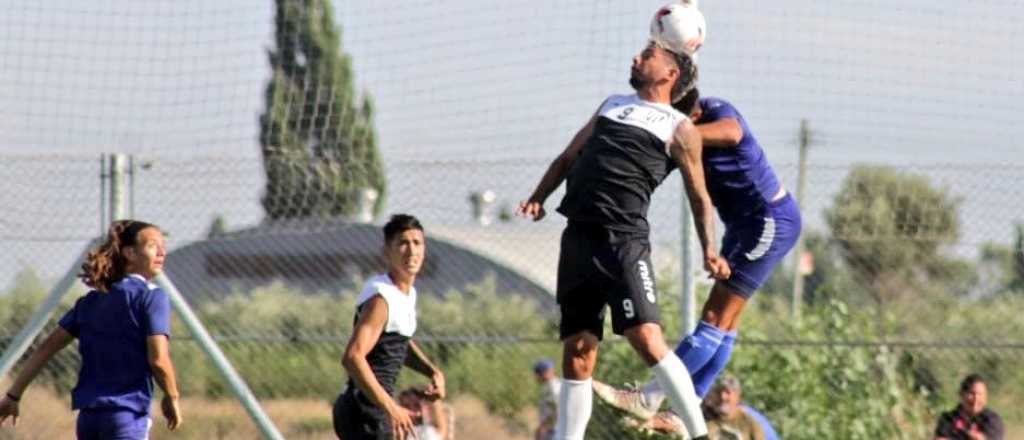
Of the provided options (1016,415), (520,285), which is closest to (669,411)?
(1016,415)

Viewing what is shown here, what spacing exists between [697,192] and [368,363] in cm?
167

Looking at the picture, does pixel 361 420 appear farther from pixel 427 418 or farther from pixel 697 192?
pixel 427 418

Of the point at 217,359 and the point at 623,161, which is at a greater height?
the point at 623,161

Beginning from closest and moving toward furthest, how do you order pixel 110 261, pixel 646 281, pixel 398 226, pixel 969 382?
pixel 646 281 < pixel 110 261 < pixel 398 226 < pixel 969 382

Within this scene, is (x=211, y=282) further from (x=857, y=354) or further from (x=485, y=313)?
(x=857, y=354)

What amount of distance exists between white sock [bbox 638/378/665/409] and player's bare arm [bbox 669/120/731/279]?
1.02 m

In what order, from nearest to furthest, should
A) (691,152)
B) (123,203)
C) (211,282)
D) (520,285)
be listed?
(691,152) < (123,203) < (211,282) < (520,285)

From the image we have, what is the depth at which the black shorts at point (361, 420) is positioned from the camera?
28.7 ft

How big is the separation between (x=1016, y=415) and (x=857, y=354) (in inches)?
90.9

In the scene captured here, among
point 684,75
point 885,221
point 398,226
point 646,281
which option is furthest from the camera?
Result: point 885,221

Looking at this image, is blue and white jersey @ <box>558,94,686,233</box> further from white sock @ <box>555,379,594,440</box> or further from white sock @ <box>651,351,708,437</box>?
white sock @ <box>555,379,594,440</box>

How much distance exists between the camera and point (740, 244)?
29.2 feet

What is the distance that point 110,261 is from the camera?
8.48 metres

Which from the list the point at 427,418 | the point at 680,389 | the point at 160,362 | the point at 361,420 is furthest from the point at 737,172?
the point at 427,418
